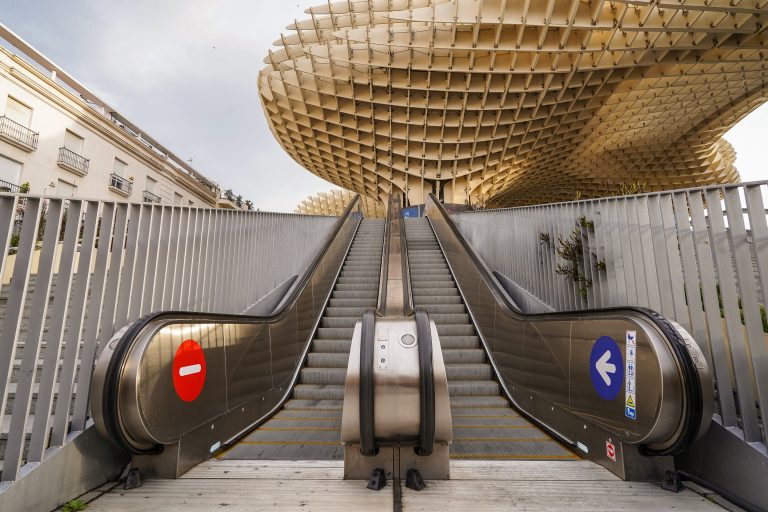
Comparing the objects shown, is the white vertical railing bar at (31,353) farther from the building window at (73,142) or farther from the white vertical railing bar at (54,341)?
the building window at (73,142)

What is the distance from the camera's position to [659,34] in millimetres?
14461

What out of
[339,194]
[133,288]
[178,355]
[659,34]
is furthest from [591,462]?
[339,194]

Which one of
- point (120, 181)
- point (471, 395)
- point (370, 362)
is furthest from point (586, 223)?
point (120, 181)

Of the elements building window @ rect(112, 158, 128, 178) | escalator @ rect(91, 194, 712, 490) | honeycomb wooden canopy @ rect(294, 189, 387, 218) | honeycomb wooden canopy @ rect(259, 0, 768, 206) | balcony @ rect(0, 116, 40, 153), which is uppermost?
honeycomb wooden canopy @ rect(294, 189, 387, 218)

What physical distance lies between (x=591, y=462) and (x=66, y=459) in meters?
2.96

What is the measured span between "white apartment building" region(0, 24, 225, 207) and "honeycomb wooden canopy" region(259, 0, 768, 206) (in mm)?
8953

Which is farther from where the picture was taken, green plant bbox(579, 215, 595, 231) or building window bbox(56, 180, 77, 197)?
building window bbox(56, 180, 77, 197)

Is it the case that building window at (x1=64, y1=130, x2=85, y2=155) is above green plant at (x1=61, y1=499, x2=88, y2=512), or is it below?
above

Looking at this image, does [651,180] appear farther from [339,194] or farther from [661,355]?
[661,355]

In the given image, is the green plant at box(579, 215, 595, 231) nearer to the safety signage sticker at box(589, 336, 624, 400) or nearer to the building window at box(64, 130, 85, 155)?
the safety signage sticker at box(589, 336, 624, 400)

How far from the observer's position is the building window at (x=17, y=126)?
38.9ft

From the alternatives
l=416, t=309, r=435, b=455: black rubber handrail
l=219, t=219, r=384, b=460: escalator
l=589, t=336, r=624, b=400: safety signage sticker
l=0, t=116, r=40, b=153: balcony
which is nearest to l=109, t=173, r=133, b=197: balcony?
l=0, t=116, r=40, b=153: balcony

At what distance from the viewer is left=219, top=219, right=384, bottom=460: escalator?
2.54m

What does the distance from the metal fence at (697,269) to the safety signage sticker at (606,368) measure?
23.6 inches
